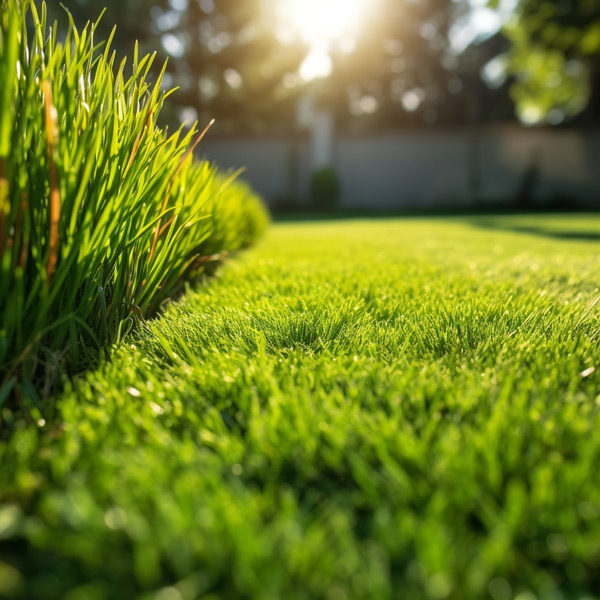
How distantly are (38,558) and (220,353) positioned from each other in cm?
68

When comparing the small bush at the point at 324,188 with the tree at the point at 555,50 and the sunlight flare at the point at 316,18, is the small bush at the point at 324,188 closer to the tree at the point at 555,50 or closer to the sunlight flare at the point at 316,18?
the sunlight flare at the point at 316,18

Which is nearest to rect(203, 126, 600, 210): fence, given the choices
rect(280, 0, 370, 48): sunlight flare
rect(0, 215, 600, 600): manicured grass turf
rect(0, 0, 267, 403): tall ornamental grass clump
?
rect(280, 0, 370, 48): sunlight flare

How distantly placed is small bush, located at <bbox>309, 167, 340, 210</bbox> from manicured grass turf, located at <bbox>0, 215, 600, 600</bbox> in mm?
14589

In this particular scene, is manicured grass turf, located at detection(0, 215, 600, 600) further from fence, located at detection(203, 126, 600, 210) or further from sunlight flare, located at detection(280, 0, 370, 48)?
sunlight flare, located at detection(280, 0, 370, 48)

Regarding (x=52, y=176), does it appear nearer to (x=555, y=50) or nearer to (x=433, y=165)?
(x=433, y=165)

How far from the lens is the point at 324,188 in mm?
15633

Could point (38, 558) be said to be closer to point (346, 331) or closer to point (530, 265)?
point (346, 331)

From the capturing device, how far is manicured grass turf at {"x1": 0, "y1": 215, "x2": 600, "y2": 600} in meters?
0.61

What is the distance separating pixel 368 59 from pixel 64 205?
29655mm

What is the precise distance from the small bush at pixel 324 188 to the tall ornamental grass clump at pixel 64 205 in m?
14.4

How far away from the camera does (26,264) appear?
1.10 metres

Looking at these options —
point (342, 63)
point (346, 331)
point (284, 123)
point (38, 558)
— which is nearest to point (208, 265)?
point (346, 331)

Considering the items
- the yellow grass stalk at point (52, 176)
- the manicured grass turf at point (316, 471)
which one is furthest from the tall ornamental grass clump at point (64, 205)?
the manicured grass turf at point (316, 471)

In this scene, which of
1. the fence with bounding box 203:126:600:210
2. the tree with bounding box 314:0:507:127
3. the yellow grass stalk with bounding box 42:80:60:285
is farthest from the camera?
the tree with bounding box 314:0:507:127
